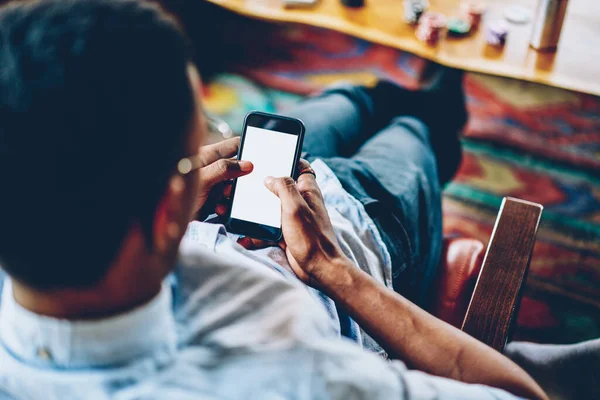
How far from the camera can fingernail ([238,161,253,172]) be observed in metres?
0.99

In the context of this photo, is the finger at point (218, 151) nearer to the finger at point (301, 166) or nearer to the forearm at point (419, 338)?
the finger at point (301, 166)

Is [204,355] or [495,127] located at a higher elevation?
[204,355]

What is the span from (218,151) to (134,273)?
490mm

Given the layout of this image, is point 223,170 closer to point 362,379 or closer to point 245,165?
point 245,165

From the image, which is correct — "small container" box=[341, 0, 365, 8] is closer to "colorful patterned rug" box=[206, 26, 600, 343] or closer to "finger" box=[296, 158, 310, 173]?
"colorful patterned rug" box=[206, 26, 600, 343]

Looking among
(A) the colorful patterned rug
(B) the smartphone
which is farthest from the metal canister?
(B) the smartphone

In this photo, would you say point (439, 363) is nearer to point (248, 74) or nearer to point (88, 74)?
point (88, 74)

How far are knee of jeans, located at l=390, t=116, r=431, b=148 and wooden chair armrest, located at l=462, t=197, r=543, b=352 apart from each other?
1.19 feet

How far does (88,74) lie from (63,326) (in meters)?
0.27

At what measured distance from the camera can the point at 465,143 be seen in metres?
2.00

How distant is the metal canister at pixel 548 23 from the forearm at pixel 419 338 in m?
1.10

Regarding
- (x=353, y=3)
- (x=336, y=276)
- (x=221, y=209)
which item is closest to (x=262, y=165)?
(x=221, y=209)

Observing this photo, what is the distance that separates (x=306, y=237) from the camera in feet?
2.96

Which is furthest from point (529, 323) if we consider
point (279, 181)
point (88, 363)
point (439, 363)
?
point (88, 363)
